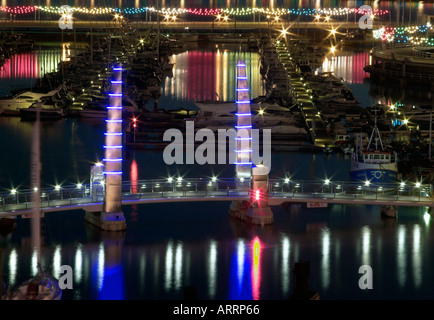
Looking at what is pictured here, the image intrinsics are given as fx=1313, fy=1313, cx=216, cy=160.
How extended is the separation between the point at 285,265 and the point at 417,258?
9.20 feet

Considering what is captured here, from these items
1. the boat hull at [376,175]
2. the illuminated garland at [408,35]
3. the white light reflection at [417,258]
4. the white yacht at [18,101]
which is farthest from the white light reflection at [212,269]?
the illuminated garland at [408,35]

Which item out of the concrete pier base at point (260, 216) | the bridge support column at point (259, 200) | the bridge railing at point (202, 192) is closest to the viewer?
the bridge railing at point (202, 192)

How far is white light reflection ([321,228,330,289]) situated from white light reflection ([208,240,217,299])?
2.05 metres

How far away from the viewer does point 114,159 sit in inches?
1073

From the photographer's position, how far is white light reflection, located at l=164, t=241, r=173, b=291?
80.1 ft

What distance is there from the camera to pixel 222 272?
2514 cm

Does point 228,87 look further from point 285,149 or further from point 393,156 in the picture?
point 393,156

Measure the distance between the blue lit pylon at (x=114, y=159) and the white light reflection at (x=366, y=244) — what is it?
509 cm

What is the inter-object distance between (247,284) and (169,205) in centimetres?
667
